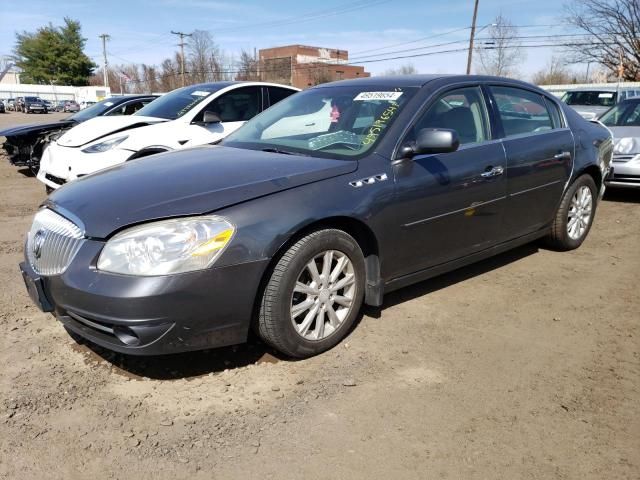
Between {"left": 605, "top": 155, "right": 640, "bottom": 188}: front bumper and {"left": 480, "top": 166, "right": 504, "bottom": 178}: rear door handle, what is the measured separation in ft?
14.2

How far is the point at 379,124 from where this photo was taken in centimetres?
345

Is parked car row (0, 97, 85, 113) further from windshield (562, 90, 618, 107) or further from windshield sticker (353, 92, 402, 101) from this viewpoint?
windshield sticker (353, 92, 402, 101)

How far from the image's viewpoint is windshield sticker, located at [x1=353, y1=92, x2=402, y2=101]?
11.9ft

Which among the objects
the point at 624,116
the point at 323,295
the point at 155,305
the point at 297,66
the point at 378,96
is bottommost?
the point at 323,295

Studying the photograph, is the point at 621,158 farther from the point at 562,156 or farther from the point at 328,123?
the point at 328,123

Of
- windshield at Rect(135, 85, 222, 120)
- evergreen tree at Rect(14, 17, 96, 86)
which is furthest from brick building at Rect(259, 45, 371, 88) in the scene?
windshield at Rect(135, 85, 222, 120)

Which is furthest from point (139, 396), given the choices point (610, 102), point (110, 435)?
point (610, 102)

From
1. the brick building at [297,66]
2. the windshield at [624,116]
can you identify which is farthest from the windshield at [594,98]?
the brick building at [297,66]

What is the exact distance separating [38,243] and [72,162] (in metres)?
3.67

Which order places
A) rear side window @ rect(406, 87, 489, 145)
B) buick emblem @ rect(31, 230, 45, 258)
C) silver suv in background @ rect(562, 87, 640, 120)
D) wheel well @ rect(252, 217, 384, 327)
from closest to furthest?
1. wheel well @ rect(252, 217, 384, 327)
2. buick emblem @ rect(31, 230, 45, 258)
3. rear side window @ rect(406, 87, 489, 145)
4. silver suv in background @ rect(562, 87, 640, 120)

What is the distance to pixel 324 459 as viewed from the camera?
2.25m

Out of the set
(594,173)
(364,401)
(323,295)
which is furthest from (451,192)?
(594,173)

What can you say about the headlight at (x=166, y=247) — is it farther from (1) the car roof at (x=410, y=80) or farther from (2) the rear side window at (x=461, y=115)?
(1) the car roof at (x=410, y=80)

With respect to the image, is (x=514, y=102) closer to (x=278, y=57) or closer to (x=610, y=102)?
(x=610, y=102)
